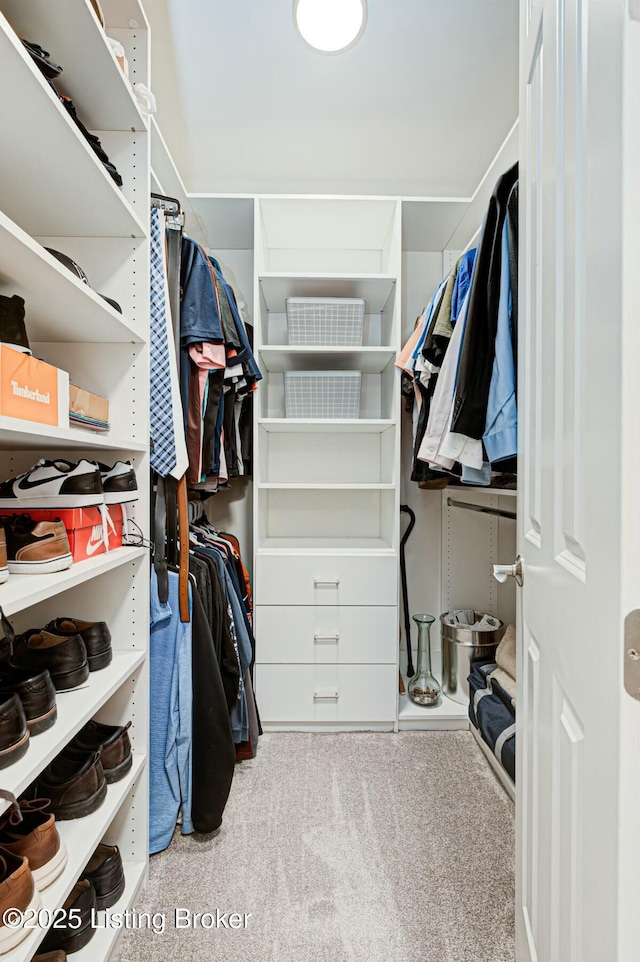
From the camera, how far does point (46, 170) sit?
1.00 m

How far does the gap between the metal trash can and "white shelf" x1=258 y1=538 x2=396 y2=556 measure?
465mm

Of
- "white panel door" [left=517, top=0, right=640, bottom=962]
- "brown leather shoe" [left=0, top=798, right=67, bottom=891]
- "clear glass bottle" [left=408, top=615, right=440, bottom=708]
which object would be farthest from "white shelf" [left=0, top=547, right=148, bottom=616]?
"clear glass bottle" [left=408, top=615, right=440, bottom=708]

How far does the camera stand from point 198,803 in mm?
1460

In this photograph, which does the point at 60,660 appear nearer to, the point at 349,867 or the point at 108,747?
the point at 108,747

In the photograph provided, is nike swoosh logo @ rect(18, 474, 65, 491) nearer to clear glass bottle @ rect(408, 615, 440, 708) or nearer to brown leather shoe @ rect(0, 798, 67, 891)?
brown leather shoe @ rect(0, 798, 67, 891)

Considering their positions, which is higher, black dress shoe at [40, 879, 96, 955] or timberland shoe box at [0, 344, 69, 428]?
timberland shoe box at [0, 344, 69, 428]

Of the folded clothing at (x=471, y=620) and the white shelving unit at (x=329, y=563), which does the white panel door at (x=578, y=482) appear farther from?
the folded clothing at (x=471, y=620)

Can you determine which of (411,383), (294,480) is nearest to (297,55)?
(411,383)

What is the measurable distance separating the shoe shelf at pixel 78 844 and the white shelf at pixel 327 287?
5.74 ft

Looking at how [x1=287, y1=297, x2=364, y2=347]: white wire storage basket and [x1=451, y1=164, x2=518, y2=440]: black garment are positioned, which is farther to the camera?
[x1=287, y1=297, x2=364, y2=347]: white wire storage basket

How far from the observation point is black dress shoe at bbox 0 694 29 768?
30.8 inches

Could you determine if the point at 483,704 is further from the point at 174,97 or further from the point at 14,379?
the point at 174,97

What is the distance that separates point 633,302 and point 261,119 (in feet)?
7.71

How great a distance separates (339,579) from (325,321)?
42.0 inches
